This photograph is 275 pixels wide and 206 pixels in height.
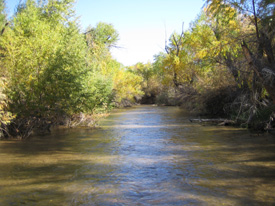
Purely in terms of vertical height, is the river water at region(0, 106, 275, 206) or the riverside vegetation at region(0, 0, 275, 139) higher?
the riverside vegetation at region(0, 0, 275, 139)

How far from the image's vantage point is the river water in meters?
6.56

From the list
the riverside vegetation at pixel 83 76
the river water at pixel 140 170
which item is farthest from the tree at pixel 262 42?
the river water at pixel 140 170

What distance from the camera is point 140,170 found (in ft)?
29.1

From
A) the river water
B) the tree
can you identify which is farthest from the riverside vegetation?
the river water

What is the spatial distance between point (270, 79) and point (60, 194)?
337 inches

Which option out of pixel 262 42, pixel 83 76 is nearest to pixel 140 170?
pixel 262 42

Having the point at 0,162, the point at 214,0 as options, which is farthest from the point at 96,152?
the point at 214,0

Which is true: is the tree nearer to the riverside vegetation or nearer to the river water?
the riverside vegetation

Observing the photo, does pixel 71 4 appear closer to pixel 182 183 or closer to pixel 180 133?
pixel 180 133

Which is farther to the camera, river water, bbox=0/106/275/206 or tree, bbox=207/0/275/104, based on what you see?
tree, bbox=207/0/275/104

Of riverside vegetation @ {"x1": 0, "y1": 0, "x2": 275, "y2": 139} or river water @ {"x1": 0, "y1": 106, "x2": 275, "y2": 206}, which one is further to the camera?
riverside vegetation @ {"x1": 0, "y1": 0, "x2": 275, "y2": 139}

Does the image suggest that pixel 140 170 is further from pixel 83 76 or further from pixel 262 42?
pixel 83 76

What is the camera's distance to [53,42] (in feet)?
52.0

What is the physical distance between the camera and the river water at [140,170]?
656 centimetres
